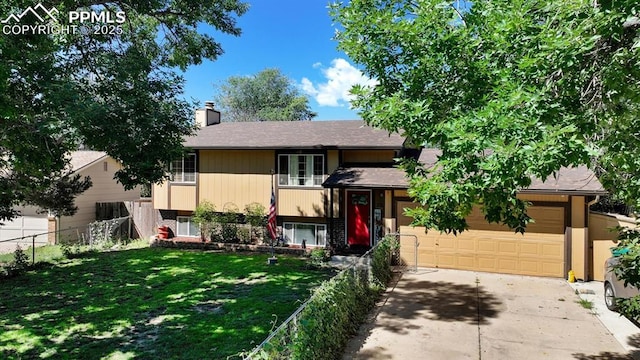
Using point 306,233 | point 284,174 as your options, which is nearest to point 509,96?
point 284,174

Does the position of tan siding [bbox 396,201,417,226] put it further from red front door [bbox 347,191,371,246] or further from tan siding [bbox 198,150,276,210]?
tan siding [bbox 198,150,276,210]

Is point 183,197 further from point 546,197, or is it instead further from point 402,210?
point 546,197

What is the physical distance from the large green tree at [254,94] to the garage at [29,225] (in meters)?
32.1

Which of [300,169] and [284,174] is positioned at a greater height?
[300,169]

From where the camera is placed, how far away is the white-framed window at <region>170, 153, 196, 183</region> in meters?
17.1

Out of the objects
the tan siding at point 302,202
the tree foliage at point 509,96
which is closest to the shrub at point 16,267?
the tan siding at point 302,202

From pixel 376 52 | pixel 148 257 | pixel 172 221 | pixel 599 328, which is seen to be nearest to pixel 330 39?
pixel 376 52

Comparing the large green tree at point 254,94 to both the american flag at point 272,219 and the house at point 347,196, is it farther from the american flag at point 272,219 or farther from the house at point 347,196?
the american flag at point 272,219

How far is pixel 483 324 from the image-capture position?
8.04 metres

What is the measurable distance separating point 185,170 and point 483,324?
45.7 ft

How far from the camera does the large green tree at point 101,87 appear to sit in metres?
7.20

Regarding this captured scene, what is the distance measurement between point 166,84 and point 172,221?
32.0 feet

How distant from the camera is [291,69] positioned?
49.7 meters

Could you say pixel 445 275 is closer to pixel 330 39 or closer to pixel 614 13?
pixel 330 39
